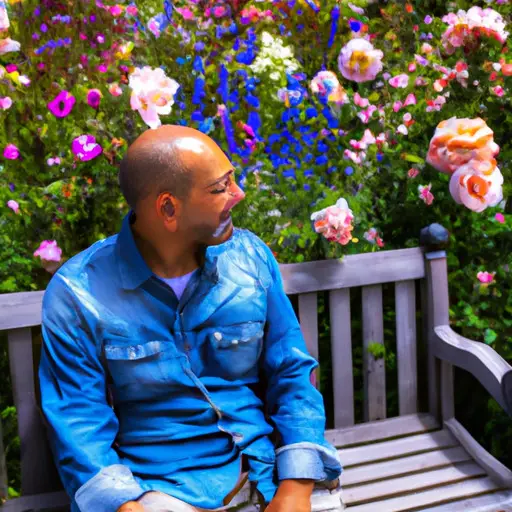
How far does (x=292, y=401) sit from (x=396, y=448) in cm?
88

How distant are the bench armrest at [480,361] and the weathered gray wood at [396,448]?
296 mm

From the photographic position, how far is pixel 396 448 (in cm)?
275

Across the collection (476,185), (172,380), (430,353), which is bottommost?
(430,353)

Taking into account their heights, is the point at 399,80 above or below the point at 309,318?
above

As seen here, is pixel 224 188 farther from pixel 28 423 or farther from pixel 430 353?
pixel 430 353

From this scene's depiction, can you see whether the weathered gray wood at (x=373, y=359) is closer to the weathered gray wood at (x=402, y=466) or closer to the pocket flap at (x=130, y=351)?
the weathered gray wood at (x=402, y=466)

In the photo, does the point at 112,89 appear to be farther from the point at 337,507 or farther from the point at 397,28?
the point at 397,28

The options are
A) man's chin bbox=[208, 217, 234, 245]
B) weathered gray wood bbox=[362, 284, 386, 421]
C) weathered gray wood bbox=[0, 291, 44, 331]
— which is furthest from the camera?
weathered gray wood bbox=[362, 284, 386, 421]

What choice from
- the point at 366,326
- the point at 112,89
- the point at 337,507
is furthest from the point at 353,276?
the point at 112,89

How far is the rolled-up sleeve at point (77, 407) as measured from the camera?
175 centimetres

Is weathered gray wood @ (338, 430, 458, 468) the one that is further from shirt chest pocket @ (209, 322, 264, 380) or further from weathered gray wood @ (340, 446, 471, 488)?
shirt chest pocket @ (209, 322, 264, 380)

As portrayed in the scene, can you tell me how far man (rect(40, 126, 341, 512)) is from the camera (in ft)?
5.75

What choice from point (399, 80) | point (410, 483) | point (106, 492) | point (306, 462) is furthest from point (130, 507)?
point (399, 80)

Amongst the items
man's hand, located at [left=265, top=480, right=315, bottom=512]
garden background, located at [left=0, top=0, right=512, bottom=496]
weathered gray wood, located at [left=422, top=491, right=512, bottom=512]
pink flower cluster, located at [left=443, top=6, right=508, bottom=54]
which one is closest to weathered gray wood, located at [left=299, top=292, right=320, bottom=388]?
garden background, located at [left=0, top=0, right=512, bottom=496]
